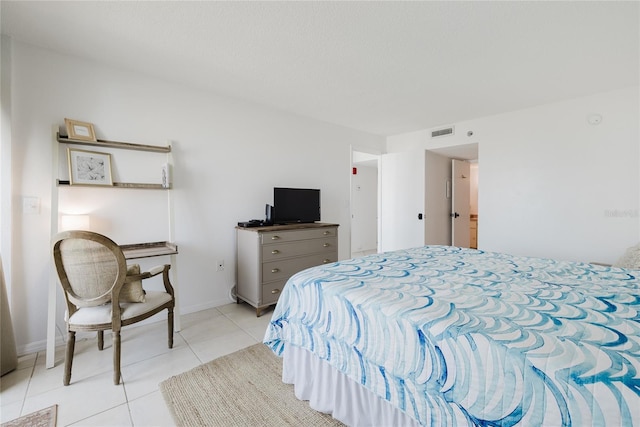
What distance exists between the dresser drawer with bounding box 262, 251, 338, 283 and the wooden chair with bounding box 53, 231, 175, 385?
126cm

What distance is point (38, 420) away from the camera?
1502mm

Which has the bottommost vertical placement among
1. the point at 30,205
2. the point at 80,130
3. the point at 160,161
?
the point at 30,205

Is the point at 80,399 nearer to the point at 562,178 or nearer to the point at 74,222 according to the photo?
the point at 74,222

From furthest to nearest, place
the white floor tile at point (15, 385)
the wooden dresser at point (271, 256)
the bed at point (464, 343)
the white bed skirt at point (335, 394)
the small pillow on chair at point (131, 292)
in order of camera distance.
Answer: the wooden dresser at point (271, 256) → the small pillow on chair at point (131, 292) → the white floor tile at point (15, 385) → the white bed skirt at point (335, 394) → the bed at point (464, 343)

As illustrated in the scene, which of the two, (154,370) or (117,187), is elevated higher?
(117,187)

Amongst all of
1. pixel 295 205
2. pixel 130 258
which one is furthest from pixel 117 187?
pixel 295 205

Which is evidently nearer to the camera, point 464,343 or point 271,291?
point 464,343

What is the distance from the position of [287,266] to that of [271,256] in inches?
9.7

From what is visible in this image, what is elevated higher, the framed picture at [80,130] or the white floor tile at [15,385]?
the framed picture at [80,130]

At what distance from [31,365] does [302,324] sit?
2.08 meters

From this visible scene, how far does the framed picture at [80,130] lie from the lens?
87.9 inches

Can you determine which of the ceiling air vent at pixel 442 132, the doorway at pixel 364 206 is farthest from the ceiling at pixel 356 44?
the doorway at pixel 364 206

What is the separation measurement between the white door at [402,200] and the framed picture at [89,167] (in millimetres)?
3949

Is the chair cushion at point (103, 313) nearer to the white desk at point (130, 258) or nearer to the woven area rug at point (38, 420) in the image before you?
the white desk at point (130, 258)
